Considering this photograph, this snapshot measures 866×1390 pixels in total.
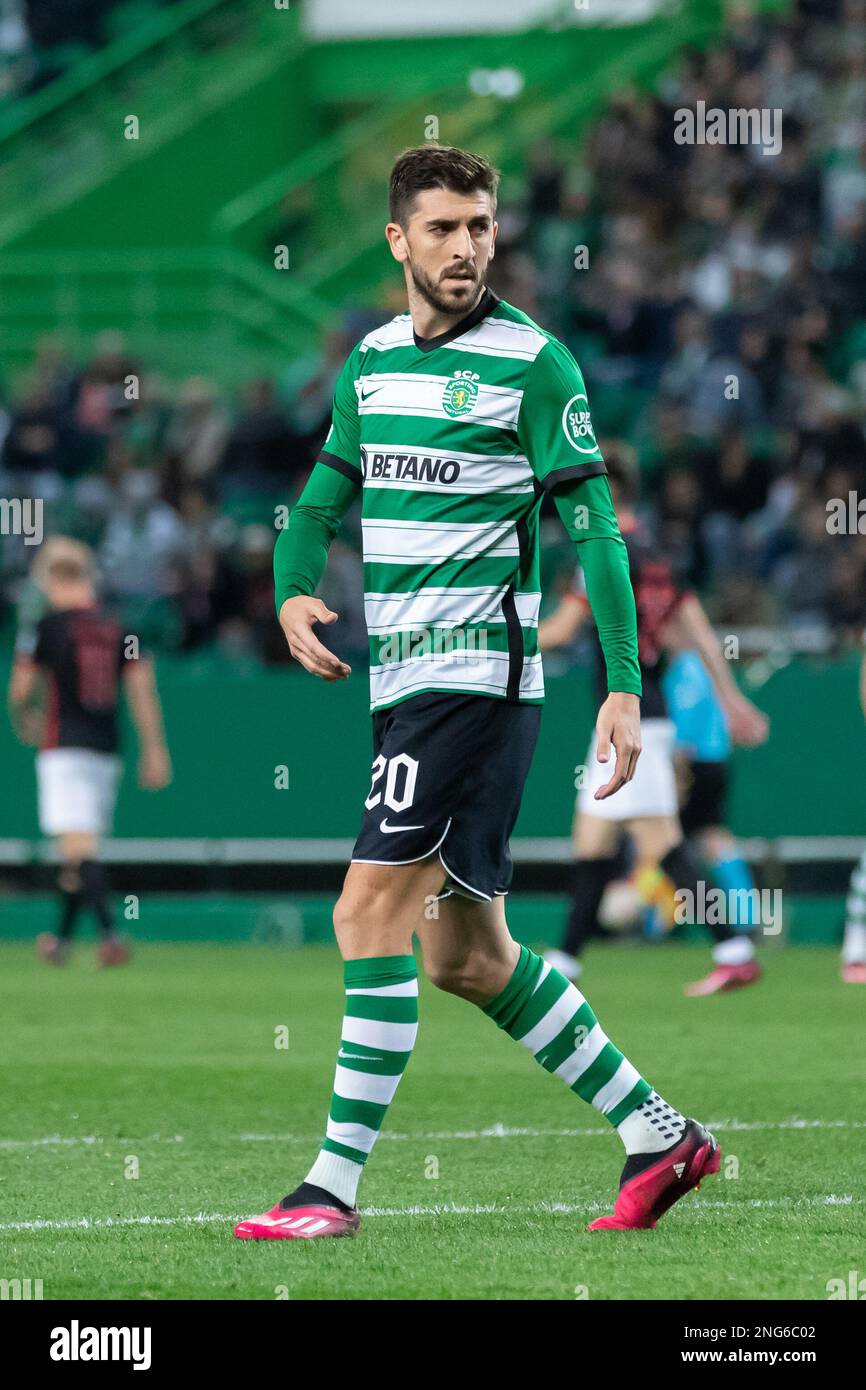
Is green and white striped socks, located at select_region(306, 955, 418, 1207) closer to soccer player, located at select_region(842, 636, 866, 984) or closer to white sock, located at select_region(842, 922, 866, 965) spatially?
soccer player, located at select_region(842, 636, 866, 984)

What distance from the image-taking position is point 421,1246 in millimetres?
5324

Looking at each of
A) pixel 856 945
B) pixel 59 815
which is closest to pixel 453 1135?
pixel 856 945

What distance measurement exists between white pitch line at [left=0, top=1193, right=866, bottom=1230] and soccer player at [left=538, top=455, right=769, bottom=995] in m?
4.87

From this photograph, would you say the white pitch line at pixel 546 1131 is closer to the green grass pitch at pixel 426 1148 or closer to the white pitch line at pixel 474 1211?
the green grass pitch at pixel 426 1148

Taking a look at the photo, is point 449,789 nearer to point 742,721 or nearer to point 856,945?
point 742,721

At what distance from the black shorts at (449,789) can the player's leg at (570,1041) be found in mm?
127

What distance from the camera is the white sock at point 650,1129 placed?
566 centimetres

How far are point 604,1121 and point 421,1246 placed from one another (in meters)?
2.31

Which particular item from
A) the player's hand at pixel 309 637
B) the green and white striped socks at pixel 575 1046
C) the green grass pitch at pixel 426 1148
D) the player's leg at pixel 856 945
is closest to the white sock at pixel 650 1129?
the green and white striped socks at pixel 575 1046

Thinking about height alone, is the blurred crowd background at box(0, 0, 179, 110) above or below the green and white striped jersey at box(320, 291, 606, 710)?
above

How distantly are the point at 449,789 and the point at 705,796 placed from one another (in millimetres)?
7782

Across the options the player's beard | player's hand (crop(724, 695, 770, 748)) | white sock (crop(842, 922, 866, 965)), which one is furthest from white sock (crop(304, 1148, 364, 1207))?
white sock (crop(842, 922, 866, 965))

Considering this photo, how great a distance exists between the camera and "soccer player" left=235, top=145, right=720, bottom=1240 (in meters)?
5.44
